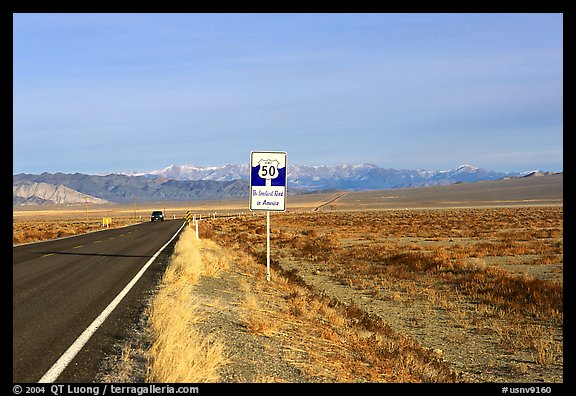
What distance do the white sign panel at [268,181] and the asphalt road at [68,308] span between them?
3.59 m

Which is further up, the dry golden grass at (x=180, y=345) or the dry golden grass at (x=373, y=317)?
the dry golden grass at (x=180, y=345)

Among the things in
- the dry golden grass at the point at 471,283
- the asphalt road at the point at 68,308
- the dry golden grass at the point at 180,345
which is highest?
the dry golden grass at the point at 180,345

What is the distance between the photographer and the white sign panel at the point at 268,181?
47.8 ft

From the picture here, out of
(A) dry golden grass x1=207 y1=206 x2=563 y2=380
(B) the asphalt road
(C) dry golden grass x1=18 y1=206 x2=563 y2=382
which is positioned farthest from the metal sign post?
(B) the asphalt road

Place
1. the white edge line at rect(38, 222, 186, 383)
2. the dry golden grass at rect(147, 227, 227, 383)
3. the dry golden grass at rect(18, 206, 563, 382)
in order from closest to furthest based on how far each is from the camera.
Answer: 1. the dry golden grass at rect(147, 227, 227, 383)
2. the white edge line at rect(38, 222, 186, 383)
3. the dry golden grass at rect(18, 206, 563, 382)

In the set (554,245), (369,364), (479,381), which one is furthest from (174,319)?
(554,245)

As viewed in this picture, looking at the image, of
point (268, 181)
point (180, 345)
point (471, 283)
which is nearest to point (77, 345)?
point (180, 345)

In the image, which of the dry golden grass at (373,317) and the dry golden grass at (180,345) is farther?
the dry golden grass at (373,317)

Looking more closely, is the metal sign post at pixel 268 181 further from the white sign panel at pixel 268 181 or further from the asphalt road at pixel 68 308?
the asphalt road at pixel 68 308

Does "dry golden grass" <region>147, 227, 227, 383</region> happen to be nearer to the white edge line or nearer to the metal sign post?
the white edge line

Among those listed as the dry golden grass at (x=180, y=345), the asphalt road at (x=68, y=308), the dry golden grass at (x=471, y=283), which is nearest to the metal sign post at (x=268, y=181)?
the dry golden grass at (x=471, y=283)

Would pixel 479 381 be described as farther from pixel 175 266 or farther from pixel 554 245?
pixel 554 245

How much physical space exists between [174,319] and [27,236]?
3300 centimetres

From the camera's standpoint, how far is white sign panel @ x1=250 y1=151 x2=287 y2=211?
14.6 meters
